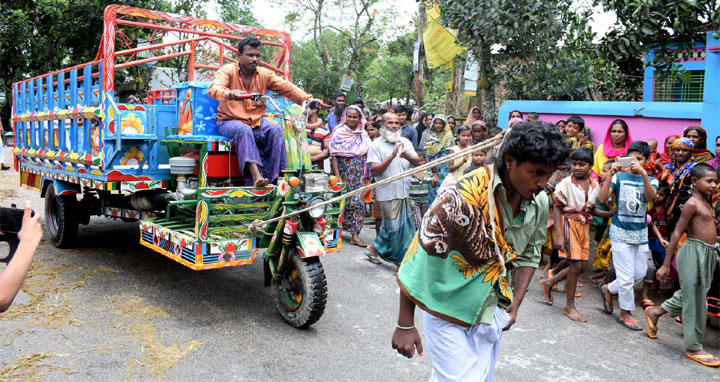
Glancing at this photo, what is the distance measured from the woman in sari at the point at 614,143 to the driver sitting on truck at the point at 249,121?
142 inches

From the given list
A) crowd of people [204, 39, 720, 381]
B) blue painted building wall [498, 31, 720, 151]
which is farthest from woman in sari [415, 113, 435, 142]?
blue painted building wall [498, 31, 720, 151]

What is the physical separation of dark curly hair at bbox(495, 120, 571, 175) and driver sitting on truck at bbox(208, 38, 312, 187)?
→ 3.18m

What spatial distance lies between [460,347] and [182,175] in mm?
3783

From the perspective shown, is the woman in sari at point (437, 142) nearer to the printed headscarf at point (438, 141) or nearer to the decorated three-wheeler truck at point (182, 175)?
the printed headscarf at point (438, 141)

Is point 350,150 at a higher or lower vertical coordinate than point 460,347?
higher

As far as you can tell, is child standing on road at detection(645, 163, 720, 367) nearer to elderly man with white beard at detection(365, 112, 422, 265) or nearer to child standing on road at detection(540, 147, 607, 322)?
child standing on road at detection(540, 147, 607, 322)

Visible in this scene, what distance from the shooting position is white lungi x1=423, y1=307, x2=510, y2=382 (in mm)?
2391

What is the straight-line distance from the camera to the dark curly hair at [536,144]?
2.18m

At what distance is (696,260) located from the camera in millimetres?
4566

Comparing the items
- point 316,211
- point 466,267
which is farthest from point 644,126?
point 466,267

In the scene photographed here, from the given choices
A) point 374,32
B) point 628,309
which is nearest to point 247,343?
point 628,309

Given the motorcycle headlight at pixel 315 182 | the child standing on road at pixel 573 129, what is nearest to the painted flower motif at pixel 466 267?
the motorcycle headlight at pixel 315 182

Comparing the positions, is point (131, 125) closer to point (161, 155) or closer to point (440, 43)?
point (161, 155)

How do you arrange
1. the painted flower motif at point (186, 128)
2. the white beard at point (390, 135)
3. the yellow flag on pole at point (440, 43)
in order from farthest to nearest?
the yellow flag on pole at point (440, 43) < the white beard at point (390, 135) < the painted flower motif at point (186, 128)
